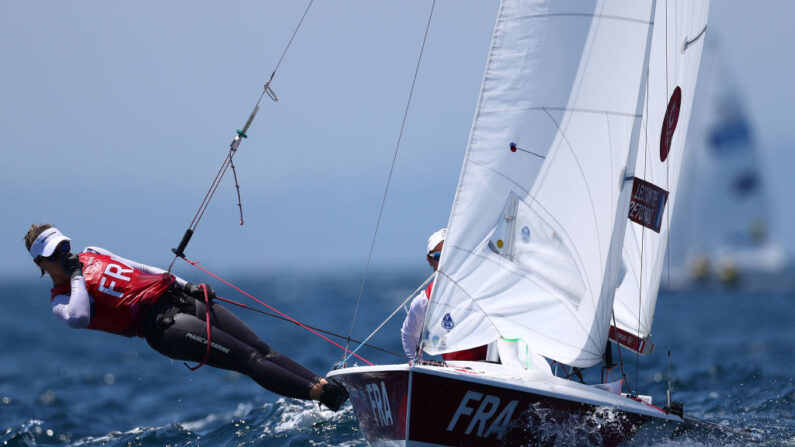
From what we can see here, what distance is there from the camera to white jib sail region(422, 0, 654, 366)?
5.31 meters

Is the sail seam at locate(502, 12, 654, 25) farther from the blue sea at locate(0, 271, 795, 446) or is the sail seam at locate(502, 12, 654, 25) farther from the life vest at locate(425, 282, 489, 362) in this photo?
the blue sea at locate(0, 271, 795, 446)

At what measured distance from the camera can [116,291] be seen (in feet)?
18.0

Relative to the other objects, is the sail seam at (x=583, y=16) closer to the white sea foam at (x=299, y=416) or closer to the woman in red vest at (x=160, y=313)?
the woman in red vest at (x=160, y=313)

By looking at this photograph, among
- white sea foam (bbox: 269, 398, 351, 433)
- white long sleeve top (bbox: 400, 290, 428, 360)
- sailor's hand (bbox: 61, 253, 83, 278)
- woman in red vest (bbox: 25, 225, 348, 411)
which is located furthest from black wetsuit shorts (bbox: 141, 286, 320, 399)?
white sea foam (bbox: 269, 398, 351, 433)

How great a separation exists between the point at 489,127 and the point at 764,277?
4732cm

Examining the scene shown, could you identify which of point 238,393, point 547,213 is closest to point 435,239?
point 547,213

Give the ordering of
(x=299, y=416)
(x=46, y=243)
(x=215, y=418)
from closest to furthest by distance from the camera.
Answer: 1. (x=46, y=243)
2. (x=299, y=416)
3. (x=215, y=418)

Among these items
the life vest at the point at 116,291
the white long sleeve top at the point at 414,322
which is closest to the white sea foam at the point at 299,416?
the white long sleeve top at the point at 414,322

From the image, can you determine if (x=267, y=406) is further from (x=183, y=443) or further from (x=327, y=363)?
(x=327, y=363)

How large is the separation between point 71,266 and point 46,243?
20 cm

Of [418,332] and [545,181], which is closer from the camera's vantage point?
[545,181]

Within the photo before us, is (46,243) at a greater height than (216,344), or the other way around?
(46,243)

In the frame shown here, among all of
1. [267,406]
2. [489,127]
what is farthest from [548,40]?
[267,406]

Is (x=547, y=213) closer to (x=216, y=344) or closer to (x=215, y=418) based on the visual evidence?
(x=216, y=344)
